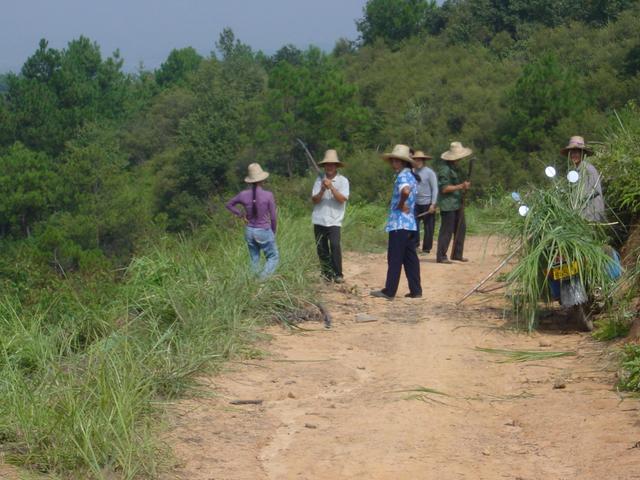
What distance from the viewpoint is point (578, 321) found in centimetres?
848

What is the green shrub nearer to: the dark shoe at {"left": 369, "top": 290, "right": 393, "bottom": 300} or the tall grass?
the tall grass

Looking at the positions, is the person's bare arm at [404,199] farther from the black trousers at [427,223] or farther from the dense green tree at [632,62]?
the dense green tree at [632,62]

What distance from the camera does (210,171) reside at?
4631 centimetres

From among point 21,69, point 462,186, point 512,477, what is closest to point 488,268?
point 462,186

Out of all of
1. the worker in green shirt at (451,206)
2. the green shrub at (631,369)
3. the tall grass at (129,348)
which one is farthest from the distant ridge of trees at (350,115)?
the green shrub at (631,369)

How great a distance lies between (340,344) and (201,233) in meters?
4.99

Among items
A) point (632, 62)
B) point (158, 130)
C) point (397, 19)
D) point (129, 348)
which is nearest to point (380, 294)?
point (129, 348)

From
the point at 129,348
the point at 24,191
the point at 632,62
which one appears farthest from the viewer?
the point at 24,191

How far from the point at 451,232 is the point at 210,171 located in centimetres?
3402

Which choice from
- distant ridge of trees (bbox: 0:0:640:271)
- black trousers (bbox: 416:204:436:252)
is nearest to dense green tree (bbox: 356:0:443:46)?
distant ridge of trees (bbox: 0:0:640:271)

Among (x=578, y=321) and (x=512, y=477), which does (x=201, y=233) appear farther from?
(x=512, y=477)

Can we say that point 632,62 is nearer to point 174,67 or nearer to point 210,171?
point 210,171

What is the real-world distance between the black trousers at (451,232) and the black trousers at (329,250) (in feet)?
7.62

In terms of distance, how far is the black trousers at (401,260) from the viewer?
10242 millimetres
